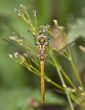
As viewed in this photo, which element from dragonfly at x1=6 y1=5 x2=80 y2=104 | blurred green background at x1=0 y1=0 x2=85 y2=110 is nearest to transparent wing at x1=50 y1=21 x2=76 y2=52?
dragonfly at x1=6 y1=5 x2=80 y2=104

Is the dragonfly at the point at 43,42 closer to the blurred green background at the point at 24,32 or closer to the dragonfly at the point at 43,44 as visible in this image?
the dragonfly at the point at 43,44

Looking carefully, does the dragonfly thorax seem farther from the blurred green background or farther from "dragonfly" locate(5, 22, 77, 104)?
the blurred green background

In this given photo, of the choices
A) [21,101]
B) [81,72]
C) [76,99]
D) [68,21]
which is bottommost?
[76,99]

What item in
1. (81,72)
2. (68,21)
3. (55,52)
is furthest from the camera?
(68,21)

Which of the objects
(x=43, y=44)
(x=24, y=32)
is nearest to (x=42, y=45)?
(x=43, y=44)

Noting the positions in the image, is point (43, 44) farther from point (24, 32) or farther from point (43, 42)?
point (24, 32)

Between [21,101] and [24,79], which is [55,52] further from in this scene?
[24,79]

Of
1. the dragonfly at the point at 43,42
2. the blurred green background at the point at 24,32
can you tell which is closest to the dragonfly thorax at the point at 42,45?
the dragonfly at the point at 43,42

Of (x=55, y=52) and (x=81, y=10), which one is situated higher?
(x=81, y=10)

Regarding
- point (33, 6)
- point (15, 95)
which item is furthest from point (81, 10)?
point (15, 95)
